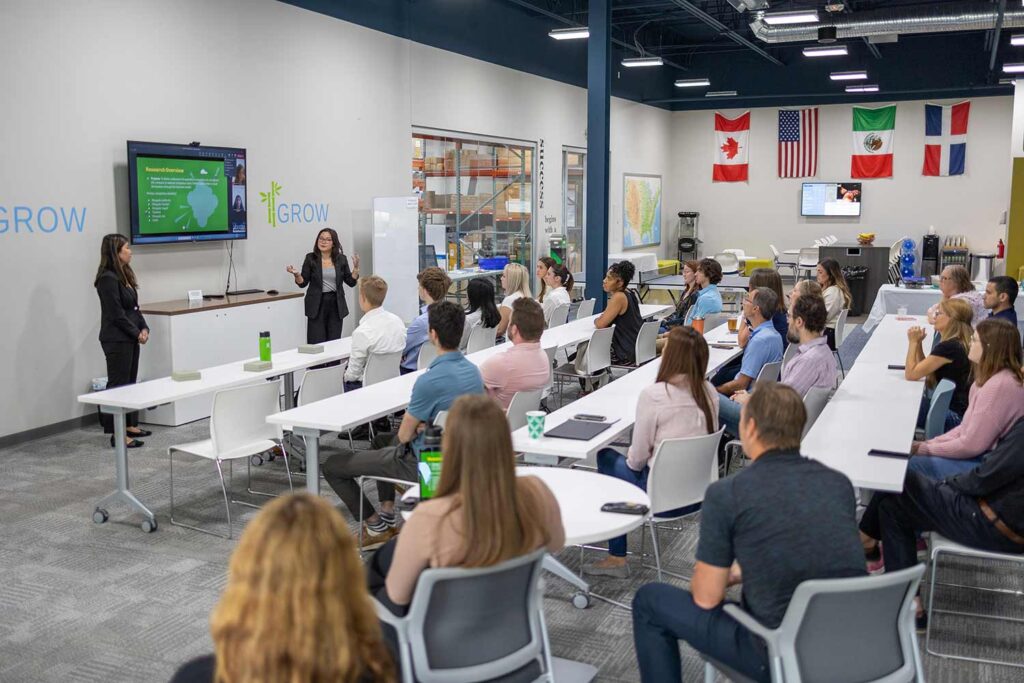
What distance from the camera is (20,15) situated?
21.9 ft

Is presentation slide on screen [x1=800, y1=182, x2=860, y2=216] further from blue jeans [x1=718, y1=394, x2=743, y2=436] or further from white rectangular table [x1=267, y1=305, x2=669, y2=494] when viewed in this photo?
white rectangular table [x1=267, y1=305, x2=669, y2=494]

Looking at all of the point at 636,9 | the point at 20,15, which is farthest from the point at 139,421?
the point at 636,9

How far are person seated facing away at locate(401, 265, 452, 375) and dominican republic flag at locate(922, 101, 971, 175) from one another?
14.5 m

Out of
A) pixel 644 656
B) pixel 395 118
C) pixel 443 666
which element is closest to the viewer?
pixel 443 666

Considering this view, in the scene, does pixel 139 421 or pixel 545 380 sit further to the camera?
pixel 139 421

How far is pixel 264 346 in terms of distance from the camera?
235 inches

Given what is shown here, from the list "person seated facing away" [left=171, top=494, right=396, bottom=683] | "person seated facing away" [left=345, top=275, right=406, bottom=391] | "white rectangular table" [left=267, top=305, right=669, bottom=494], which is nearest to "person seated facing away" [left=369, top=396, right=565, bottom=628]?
"person seated facing away" [left=171, top=494, right=396, bottom=683]

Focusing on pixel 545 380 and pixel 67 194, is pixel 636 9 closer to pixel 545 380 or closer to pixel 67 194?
→ pixel 67 194

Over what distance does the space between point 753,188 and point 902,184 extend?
284 centimetres

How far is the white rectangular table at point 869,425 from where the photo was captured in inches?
146

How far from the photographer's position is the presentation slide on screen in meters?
18.7

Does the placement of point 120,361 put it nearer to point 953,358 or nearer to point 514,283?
point 514,283

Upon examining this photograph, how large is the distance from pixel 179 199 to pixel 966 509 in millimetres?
6528

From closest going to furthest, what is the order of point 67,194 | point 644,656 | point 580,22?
1. point 644,656
2. point 67,194
3. point 580,22
